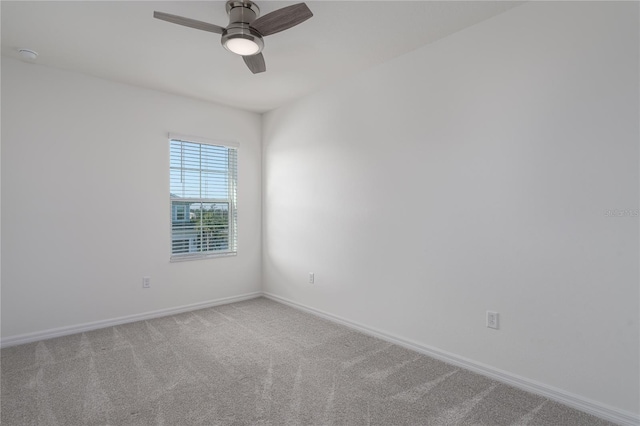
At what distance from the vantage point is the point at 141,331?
11.1ft

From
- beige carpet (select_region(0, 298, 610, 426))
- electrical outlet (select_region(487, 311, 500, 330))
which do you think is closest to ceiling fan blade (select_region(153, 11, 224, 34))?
beige carpet (select_region(0, 298, 610, 426))

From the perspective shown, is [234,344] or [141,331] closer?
[234,344]

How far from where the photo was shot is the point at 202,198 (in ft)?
13.9

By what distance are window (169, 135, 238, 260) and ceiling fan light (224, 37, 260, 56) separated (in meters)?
1.94

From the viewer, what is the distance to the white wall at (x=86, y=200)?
120 inches

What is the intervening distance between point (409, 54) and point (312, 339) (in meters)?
2.69

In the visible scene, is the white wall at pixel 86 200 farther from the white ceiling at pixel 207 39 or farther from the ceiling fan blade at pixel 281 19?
the ceiling fan blade at pixel 281 19

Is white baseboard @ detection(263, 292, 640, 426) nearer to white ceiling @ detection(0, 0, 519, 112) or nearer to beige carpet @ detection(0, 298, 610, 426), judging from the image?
beige carpet @ detection(0, 298, 610, 426)

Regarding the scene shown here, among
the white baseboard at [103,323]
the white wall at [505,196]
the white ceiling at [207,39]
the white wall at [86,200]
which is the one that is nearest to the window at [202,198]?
the white wall at [86,200]

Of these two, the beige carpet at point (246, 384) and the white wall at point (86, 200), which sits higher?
the white wall at point (86, 200)

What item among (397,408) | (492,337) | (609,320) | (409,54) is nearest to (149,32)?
(409,54)

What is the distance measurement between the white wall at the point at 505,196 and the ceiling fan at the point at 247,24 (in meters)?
1.30

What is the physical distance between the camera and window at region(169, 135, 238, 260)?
4.02m

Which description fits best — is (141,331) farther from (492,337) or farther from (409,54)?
(409,54)
